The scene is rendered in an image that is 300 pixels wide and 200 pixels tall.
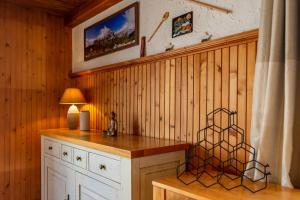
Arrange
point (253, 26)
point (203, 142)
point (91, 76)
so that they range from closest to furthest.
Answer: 1. point (253, 26)
2. point (203, 142)
3. point (91, 76)

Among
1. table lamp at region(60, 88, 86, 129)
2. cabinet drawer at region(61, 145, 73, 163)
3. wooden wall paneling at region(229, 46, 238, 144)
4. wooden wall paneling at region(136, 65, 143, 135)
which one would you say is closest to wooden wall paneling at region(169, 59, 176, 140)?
wooden wall paneling at region(136, 65, 143, 135)

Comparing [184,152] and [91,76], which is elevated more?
[91,76]

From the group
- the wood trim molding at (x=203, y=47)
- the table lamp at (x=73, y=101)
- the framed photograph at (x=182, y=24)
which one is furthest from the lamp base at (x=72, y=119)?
the framed photograph at (x=182, y=24)

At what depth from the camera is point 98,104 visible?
287 centimetres

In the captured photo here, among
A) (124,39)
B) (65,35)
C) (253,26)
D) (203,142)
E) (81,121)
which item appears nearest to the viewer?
(253,26)

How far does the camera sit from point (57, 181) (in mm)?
2432

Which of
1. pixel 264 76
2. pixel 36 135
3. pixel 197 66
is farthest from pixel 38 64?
pixel 264 76

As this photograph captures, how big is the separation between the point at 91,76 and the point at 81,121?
563 mm

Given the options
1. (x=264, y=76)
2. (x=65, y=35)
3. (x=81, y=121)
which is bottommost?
(x=81, y=121)

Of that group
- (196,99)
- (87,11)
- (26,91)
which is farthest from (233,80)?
(26,91)

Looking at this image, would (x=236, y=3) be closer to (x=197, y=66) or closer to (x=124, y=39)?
(x=197, y=66)

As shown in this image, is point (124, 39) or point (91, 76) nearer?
point (124, 39)

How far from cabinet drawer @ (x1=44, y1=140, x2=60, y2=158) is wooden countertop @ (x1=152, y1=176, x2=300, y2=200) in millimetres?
1432

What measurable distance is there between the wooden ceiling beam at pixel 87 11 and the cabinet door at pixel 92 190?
5.47 feet
